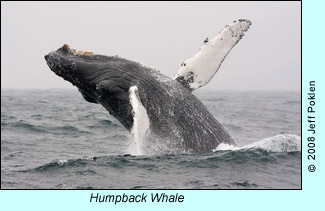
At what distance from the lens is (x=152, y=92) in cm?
887

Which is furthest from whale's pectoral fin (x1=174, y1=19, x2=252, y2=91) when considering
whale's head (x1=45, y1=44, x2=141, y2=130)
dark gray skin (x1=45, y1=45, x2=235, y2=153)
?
whale's head (x1=45, y1=44, x2=141, y2=130)

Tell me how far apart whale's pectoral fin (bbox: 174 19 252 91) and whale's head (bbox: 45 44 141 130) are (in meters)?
1.22

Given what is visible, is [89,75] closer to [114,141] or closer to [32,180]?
[32,180]

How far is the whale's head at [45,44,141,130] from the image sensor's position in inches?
341

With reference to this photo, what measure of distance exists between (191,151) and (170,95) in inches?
47.9

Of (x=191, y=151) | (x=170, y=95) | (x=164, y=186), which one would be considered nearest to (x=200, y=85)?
(x=170, y=95)

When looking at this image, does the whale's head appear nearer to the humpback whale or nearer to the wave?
the humpback whale

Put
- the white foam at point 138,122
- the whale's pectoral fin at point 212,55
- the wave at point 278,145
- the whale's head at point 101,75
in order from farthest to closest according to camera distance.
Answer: the wave at point 278,145 < the whale's pectoral fin at point 212,55 < the whale's head at point 101,75 < the white foam at point 138,122

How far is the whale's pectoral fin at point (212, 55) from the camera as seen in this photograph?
9602 millimetres

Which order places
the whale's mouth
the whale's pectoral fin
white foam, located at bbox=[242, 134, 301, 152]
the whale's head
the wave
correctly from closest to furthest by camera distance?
the whale's head, the whale's mouth, the whale's pectoral fin, the wave, white foam, located at bbox=[242, 134, 301, 152]

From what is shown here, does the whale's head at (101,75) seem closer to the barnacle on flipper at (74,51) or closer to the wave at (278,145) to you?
the barnacle on flipper at (74,51)

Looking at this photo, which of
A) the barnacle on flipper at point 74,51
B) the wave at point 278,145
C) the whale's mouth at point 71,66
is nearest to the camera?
the whale's mouth at point 71,66

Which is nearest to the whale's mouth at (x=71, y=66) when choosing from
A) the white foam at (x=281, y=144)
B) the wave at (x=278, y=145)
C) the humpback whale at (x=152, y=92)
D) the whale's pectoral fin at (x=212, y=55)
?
the humpback whale at (x=152, y=92)

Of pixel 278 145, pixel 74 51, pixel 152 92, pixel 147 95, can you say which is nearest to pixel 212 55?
pixel 152 92
